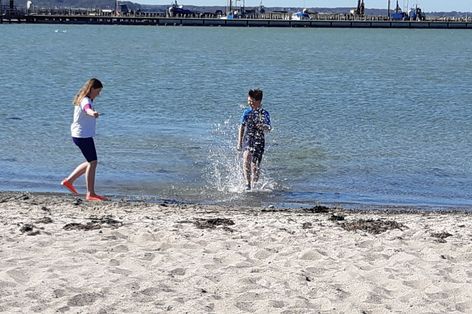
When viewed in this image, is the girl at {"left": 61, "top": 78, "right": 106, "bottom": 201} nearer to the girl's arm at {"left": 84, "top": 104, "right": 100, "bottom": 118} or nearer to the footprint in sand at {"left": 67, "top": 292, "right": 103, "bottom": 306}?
the girl's arm at {"left": 84, "top": 104, "right": 100, "bottom": 118}

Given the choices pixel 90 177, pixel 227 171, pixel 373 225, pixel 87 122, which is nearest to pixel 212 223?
pixel 373 225

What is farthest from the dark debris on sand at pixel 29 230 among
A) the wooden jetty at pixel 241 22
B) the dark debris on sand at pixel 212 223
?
the wooden jetty at pixel 241 22

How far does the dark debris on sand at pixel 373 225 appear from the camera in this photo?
923 centimetres

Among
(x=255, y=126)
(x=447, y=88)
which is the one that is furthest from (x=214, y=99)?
(x=255, y=126)

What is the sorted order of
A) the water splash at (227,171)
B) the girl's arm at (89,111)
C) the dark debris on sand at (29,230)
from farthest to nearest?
the water splash at (227,171)
the girl's arm at (89,111)
the dark debris on sand at (29,230)

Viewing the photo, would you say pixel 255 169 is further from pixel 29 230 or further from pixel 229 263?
pixel 229 263

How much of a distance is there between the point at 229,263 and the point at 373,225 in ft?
7.00

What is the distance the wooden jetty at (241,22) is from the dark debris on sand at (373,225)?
153 meters

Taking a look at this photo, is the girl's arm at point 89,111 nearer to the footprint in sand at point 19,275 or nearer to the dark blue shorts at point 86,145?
the dark blue shorts at point 86,145

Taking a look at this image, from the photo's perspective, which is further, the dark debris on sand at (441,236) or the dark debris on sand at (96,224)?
the dark debris on sand at (96,224)

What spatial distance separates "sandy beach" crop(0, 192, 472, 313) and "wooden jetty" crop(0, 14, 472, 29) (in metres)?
152

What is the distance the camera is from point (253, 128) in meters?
12.2

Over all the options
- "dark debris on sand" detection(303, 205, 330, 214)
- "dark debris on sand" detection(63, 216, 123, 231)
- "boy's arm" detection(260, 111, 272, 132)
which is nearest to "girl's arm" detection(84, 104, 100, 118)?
"dark debris on sand" detection(63, 216, 123, 231)

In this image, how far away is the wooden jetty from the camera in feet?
528
